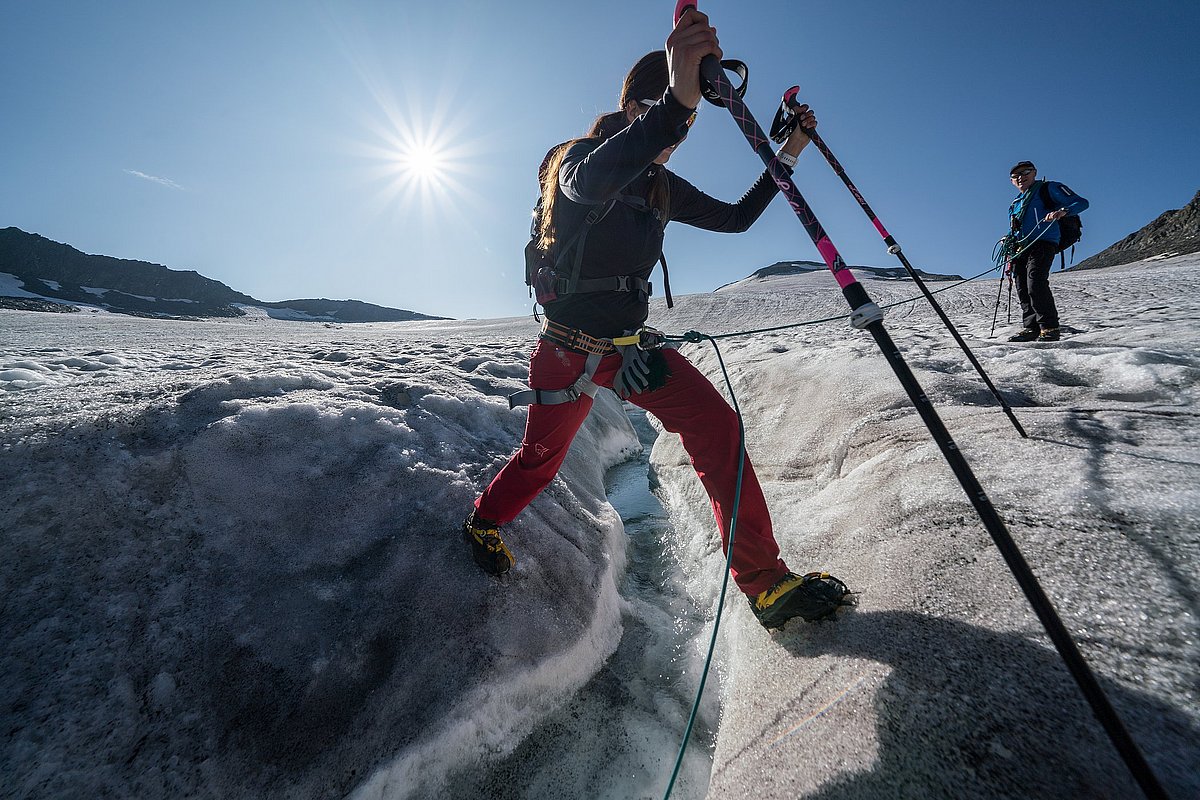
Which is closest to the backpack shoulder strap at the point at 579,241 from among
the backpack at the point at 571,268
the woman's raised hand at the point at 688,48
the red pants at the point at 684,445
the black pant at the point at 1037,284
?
the backpack at the point at 571,268

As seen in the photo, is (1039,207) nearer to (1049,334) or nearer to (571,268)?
(1049,334)

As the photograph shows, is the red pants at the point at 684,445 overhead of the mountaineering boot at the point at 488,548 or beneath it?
overhead

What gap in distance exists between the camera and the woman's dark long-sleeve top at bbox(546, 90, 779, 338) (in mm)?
1556

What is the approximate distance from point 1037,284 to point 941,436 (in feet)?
20.3

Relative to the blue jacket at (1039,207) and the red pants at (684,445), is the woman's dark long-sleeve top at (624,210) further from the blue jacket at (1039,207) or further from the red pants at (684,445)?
the blue jacket at (1039,207)

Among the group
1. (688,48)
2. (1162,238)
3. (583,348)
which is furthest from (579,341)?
(1162,238)

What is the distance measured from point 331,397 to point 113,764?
7.76 feet

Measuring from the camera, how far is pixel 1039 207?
18.4 feet

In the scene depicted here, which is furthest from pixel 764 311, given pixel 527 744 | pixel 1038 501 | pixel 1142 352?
pixel 527 744

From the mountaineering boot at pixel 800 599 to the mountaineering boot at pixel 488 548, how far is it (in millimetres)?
1324

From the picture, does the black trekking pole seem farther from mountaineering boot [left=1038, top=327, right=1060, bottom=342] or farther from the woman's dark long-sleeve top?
mountaineering boot [left=1038, top=327, right=1060, bottom=342]

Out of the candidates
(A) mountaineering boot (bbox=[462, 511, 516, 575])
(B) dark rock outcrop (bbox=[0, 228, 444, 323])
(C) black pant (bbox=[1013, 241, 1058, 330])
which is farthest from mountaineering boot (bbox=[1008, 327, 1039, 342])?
(B) dark rock outcrop (bbox=[0, 228, 444, 323])

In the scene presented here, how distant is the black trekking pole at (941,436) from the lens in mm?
853

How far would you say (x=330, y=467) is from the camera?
2729mm
